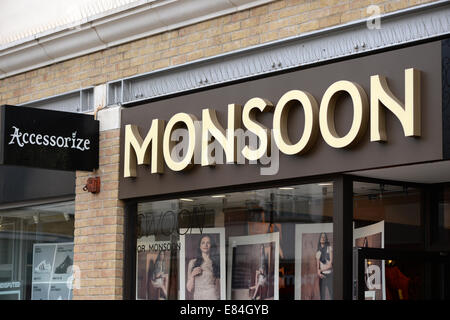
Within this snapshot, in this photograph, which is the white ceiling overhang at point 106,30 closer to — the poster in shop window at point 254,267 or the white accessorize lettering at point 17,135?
the white accessorize lettering at point 17,135

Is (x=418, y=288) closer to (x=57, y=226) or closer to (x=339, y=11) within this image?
(x=339, y=11)

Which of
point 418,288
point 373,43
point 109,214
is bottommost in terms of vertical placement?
point 418,288

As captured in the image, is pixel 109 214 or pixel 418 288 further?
pixel 109 214

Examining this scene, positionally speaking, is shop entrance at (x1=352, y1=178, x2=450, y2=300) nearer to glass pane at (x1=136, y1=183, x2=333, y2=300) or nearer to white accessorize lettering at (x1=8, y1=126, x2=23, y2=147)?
glass pane at (x1=136, y1=183, x2=333, y2=300)

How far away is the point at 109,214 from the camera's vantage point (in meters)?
9.39

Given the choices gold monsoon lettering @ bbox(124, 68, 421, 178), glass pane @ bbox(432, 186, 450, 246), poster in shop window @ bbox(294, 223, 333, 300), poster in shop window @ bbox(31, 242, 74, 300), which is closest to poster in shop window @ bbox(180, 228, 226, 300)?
gold monsoon lettering @ bbox(124, 68, 421, 178)

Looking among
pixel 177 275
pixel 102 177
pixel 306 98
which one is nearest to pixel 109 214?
pixel 102 177

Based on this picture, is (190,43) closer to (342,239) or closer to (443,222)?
(342,239)

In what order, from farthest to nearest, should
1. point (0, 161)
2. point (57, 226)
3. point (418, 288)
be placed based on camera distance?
point (57, 226)
point (0, 161)
point (418, 288)

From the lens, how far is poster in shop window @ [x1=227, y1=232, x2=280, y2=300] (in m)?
8.16

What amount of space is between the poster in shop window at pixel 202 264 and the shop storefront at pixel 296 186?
0.01 m

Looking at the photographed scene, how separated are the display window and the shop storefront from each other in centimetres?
127

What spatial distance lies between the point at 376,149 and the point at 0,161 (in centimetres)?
382

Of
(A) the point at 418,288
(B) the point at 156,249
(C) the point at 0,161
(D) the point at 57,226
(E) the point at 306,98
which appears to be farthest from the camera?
(D) the point at 57,226
